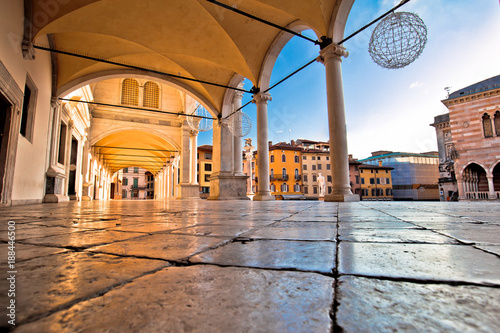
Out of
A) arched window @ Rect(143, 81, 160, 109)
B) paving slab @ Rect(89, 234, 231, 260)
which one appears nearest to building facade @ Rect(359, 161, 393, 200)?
arched window @ Rect(143, 81, 160, 109)

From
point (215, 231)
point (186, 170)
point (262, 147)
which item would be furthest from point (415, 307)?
point (186, 170)

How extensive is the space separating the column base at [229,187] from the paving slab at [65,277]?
10.5 meters

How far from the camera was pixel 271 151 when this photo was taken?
4438 centimetres

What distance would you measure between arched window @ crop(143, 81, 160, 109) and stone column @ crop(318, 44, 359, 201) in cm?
1426

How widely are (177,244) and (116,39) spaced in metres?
11.1

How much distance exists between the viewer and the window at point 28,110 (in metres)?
7.34

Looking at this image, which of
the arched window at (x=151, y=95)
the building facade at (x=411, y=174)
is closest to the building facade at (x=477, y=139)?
the arched window at (x=151, y=95)

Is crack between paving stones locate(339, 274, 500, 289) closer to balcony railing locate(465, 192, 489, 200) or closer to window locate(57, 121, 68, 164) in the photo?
window locate(57, 121, 68, 164)

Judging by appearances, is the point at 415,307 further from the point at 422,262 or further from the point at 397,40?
the point at 397,40

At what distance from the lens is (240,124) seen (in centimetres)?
1079

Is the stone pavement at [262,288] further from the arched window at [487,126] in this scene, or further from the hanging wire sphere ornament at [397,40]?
the arched window at [487,126]

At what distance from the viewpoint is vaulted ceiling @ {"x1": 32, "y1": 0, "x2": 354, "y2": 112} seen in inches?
295

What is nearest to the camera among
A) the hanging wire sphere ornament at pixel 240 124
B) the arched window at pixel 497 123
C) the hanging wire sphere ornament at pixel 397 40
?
the hanging wire sphere ornament at pixel 397 40

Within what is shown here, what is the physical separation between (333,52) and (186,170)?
13066 mm
